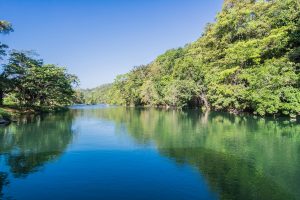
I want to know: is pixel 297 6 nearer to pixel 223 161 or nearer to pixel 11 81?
pixel 223 161

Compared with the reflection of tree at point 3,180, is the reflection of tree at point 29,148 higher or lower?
higher

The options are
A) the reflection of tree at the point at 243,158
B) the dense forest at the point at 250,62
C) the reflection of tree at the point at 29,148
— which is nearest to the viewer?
the reflection of tree at the point at 243,158

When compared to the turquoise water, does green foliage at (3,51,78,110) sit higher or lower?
higher

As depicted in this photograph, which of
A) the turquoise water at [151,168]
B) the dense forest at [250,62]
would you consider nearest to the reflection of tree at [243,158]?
the turquoise water at [151,168]

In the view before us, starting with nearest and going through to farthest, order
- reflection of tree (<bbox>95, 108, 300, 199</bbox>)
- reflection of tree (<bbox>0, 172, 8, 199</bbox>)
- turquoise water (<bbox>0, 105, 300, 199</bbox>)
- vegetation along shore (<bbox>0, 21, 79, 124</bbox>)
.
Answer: turquoise water (<bbox>0, 105, 300, 199</bbox>), reflection of tree (<bbox>95, 108, 300, 199</bbox>), reflection of tree (<bbox>0, 172, 8, 199</bbox>), vegetation along shore (<bbox>0, 21, 79, 124</bbox>)

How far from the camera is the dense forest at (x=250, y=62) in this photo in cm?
3547

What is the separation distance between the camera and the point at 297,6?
118 feet

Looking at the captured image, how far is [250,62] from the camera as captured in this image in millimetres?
45469

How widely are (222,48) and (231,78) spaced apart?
26.7 ft

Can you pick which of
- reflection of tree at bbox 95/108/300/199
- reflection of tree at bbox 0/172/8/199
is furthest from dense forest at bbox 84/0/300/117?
reflection of tree at bbox 0/172/8/199

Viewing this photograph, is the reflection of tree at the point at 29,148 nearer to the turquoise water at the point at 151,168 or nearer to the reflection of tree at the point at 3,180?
the turquoise water at the point at 151,168

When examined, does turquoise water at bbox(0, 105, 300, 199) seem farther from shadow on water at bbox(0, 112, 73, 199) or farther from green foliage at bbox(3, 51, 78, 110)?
green foliage at bbox(3, 51, 78, 110)

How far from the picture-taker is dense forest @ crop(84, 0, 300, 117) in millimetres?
35469

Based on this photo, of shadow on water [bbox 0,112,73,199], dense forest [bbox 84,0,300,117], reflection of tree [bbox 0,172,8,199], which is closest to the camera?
reflection of tree [bbox 0,172,8,199]
